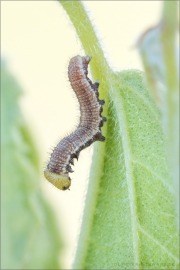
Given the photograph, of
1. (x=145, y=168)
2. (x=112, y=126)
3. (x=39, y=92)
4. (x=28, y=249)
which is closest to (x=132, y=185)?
(x=145, y=168)

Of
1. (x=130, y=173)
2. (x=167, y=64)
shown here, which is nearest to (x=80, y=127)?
(x=130, y=173)

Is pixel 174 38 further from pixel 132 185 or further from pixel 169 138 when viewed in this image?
pixel 132 185

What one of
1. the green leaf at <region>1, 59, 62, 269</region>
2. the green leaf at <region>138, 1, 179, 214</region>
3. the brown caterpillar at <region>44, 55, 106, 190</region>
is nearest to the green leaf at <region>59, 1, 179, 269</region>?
the brown caterpillar at <region>44, 55, 106, 190</region>

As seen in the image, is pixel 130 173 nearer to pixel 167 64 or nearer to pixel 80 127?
pixel 80 127

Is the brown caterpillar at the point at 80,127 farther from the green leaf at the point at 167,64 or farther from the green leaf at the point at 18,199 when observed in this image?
the green leaf at the point at 167,64

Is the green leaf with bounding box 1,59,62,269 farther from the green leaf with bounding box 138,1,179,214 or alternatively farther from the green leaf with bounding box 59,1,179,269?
the green leaf with bounding box 138,1,179,214

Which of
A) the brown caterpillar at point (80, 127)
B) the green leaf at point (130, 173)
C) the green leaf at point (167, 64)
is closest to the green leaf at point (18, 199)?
the brown caterpillar at point (80, 127)
